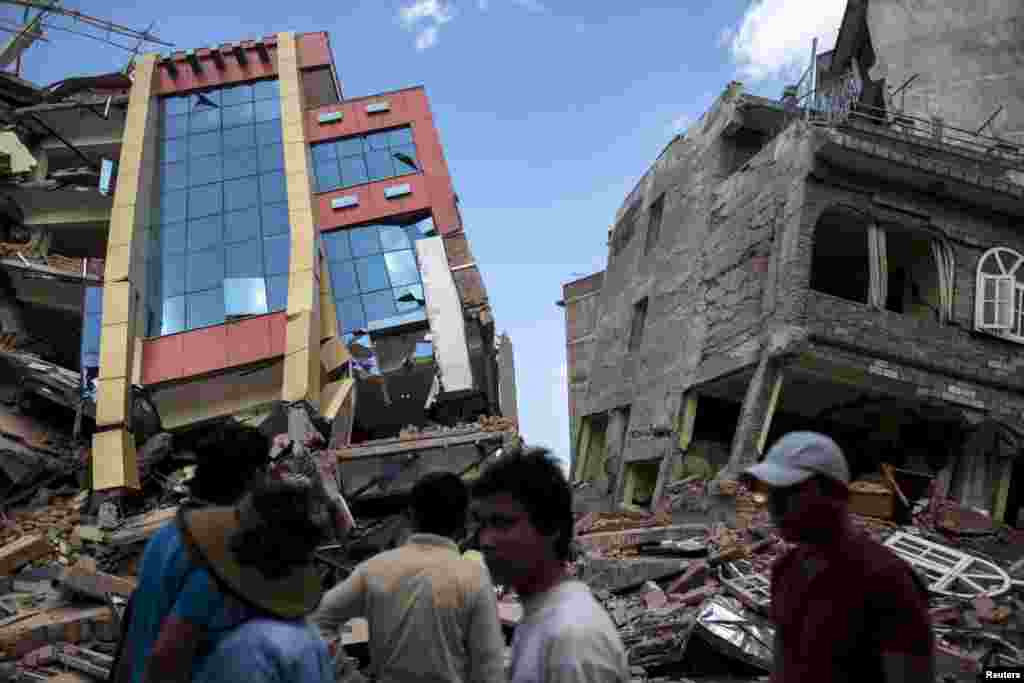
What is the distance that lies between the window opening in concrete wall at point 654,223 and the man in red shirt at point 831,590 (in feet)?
71.5

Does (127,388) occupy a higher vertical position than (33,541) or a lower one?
higher

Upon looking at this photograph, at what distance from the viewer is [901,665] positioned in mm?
2395

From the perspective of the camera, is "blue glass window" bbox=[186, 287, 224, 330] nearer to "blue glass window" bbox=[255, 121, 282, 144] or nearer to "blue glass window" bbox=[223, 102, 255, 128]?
"blue glass window" bbox=[255, 121, 282, 144]

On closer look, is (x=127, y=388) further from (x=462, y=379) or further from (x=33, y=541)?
(x=462, y=379)

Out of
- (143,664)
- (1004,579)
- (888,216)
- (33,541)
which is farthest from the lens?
(888,216)

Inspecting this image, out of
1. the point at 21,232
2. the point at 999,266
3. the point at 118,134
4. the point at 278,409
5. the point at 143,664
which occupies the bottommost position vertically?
the point at 143,664

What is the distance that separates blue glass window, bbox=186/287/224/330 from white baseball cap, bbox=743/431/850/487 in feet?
66.3

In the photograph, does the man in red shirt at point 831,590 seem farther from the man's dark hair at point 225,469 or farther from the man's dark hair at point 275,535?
the man's dark hair at point 225,469

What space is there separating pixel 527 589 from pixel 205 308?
811 inches

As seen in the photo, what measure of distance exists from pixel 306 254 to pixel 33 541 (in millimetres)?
9323

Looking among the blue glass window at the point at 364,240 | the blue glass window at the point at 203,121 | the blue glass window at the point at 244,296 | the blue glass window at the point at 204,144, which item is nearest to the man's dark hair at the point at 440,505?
the blue glass window at the point at 244,296

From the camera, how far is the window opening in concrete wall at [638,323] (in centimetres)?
2405

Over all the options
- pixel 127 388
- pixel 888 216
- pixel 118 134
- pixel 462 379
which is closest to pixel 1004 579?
pixel 888 216

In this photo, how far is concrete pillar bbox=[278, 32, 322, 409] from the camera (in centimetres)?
2011
